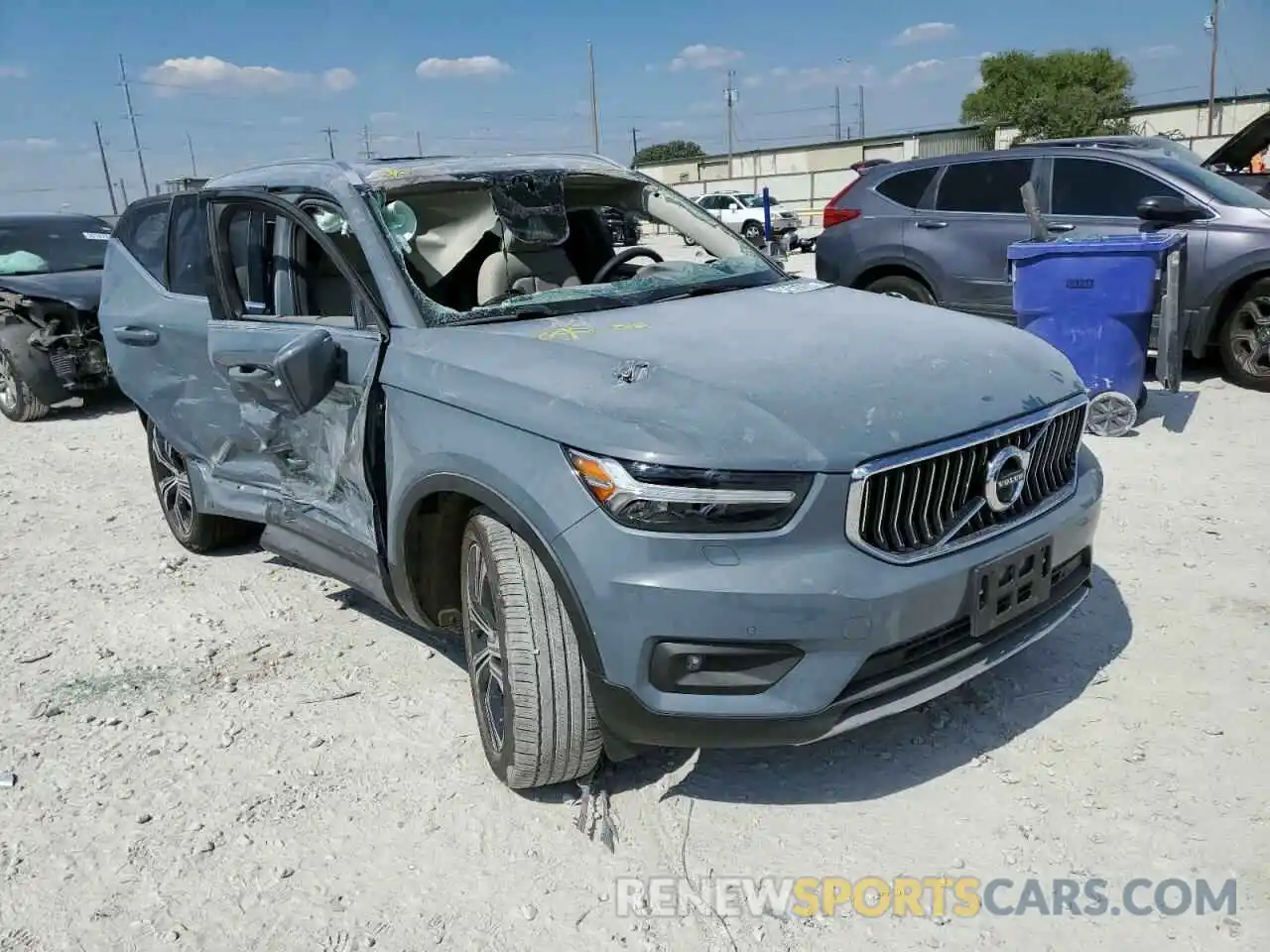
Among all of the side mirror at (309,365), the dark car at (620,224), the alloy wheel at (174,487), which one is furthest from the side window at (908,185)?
the side mirror at (309,365)

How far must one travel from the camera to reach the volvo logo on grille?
8.21ft

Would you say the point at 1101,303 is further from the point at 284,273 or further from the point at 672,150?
the point at 672,150

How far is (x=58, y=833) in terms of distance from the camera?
2.80 meters

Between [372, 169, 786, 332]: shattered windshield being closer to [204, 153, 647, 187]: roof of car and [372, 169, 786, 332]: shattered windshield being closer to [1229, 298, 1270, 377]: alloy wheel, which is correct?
[204, 153, 647, 187]: roof of car

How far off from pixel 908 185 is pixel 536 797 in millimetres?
6584

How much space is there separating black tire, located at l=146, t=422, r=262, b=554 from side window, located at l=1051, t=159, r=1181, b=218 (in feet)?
19.6

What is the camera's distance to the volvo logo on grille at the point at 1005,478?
98.6 inches

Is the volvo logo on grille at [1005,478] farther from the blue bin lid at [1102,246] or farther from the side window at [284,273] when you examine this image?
the blue bin lid at [1102,246]

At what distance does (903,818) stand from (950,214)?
6047mm

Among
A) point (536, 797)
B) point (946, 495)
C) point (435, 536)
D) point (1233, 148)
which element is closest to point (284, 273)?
point (435, 536)

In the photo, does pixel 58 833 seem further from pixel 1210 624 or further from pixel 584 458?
pixel 1210 624

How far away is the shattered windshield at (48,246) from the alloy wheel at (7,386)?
0.87 metres

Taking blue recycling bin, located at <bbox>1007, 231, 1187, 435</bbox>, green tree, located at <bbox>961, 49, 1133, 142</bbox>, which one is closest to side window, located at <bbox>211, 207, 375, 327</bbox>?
blue recycling bin, located at <bbox>1007, 231, 1187, 435</bbox>

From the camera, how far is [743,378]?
2.49 meters
